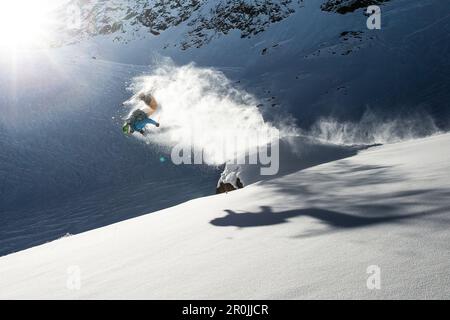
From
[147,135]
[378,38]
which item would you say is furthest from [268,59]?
[147,135]

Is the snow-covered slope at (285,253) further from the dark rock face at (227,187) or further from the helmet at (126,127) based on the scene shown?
the helmet at (126,127)

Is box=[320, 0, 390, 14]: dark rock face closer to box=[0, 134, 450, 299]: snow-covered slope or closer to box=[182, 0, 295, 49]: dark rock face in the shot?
box=[182, 0, 295, 49]: dark rock face

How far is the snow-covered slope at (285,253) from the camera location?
6.35 ft

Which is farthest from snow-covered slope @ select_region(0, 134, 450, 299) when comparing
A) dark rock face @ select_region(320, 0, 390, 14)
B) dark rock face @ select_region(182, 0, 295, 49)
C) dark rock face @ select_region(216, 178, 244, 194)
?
dark rock face @ select_region(182, 0, 295, 49)

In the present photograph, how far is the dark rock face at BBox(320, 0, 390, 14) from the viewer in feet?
137

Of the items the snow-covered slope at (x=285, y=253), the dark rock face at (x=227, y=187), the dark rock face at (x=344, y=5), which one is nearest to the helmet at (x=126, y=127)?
the dark rock face at (x=227, y=187)

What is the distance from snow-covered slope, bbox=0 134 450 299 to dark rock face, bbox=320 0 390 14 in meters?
41.6

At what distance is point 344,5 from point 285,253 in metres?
45.0

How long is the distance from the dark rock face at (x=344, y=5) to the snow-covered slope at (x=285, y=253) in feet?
137

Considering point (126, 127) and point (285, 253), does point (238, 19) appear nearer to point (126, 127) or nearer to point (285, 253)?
point (126, 127)

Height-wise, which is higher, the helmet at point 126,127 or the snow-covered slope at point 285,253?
the helmet at point 126,127

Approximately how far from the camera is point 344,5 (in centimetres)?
4203

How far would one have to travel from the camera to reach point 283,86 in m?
31.0
